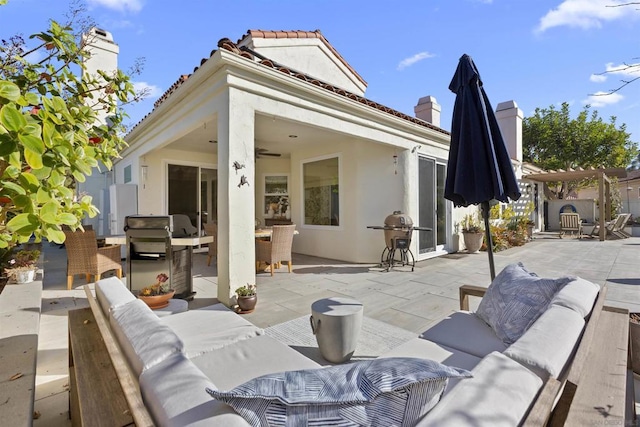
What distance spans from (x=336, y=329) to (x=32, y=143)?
7.74 ft

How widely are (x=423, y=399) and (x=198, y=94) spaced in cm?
524

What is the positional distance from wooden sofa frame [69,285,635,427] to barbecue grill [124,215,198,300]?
7.26 feet

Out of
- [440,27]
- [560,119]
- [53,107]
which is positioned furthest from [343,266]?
[560,119]

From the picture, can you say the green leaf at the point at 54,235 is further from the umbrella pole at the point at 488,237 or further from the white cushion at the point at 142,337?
the umbrella pole at the point at 488,237

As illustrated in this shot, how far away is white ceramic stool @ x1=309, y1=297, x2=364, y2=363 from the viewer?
8.71 feet

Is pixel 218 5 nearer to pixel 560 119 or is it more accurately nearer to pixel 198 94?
pixel 198 94

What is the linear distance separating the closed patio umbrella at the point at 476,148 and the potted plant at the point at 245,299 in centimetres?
281

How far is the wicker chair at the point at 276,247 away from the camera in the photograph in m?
5.80

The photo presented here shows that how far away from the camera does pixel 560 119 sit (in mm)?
19578

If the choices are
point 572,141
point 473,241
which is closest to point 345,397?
point 473,241

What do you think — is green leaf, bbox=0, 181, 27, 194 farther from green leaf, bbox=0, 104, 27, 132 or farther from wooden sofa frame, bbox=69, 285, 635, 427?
wooden sofa frame, bbox=69, 285, 635, 427

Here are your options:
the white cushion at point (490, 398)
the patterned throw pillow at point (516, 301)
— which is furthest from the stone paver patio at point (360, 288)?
the white cushion at point (490, 398)

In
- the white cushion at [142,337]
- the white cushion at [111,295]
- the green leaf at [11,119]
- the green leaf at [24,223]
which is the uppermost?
the green leaf at [11,119]

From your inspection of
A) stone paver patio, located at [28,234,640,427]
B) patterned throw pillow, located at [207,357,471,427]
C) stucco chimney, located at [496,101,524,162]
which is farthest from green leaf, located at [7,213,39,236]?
stucco chimney, located at [496,101,524,162]
